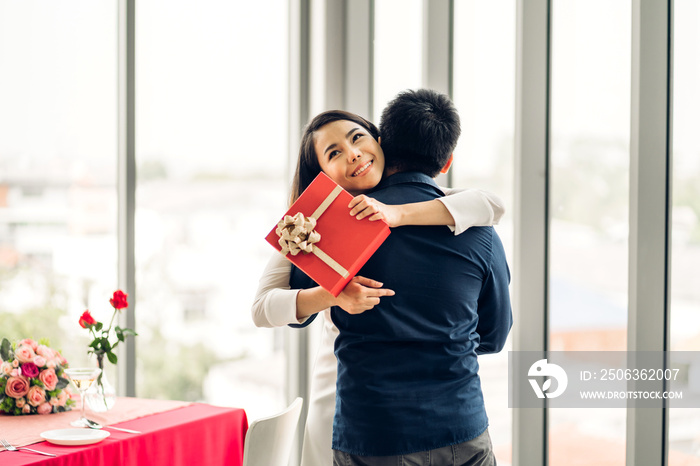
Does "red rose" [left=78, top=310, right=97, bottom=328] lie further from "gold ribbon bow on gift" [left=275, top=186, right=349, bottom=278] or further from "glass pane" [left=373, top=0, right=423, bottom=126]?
"glass pane" [left=373, top=0, right=423, bottom=126]

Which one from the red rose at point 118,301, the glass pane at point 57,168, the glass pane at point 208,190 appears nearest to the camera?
the red rose at point 118,301

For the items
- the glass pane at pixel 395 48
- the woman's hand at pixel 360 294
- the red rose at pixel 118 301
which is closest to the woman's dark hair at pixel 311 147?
the woman's hand at pixel 360 294

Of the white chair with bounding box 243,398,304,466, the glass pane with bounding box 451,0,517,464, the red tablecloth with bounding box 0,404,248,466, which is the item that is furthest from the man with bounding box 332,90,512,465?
the glass pane with bounding box 451,0,517,464

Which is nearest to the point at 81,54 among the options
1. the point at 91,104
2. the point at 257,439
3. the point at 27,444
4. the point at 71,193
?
the point at 91,104

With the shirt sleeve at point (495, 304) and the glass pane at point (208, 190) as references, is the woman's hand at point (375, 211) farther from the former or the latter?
the glass pane at point (208, 190)

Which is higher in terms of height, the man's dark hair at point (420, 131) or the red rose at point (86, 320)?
the man's dark hair at point (420, 131)

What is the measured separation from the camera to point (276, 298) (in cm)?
131

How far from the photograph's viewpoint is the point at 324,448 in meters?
1.50

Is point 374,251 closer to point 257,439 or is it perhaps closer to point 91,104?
point 257,439

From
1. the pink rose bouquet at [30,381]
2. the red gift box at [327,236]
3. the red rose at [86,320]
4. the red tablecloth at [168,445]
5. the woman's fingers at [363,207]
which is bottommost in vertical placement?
the red tablecloth at [168,445]

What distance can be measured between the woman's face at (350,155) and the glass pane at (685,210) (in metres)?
1.03

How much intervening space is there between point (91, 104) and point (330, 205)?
1533mm

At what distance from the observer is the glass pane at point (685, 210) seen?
1.83 metres

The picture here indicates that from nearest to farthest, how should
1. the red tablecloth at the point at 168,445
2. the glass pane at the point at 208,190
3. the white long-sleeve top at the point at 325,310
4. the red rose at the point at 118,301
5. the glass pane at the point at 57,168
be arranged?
the white long-sleeve top at the point at 325,310, the red tablecloth at the point at 168,445, the red rose at the point at 118,301, the glass pane at the point at 57,168, the glass pane at the point at 208,190
